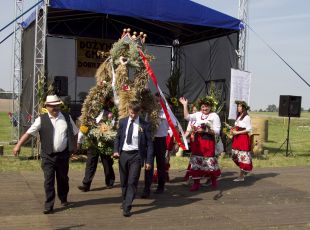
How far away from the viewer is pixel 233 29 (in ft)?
49.6

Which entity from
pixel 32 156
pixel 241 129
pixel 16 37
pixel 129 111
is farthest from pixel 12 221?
pixel 16 37

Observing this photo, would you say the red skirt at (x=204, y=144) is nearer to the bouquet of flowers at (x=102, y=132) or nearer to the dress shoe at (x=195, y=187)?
the dress shoe at (x=195, y=187)

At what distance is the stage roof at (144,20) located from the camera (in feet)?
45.1

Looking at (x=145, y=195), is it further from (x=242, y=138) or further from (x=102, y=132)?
(x=242, y=138)

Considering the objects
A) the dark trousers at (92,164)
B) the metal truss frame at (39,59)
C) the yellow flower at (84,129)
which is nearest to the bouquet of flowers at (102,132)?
the yellow flower at (84,129)

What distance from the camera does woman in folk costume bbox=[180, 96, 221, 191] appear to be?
912 centimetres

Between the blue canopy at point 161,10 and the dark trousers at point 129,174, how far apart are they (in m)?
7.02

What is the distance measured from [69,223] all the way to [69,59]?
13.7 m

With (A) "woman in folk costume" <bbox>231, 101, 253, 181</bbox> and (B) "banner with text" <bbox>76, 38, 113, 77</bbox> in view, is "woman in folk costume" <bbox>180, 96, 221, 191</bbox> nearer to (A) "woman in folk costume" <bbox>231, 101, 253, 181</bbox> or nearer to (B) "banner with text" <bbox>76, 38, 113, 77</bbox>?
(A) "woman in folk costume" <bbox>231, 101, 253, 181</bbox>

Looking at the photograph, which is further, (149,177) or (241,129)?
(241,129)

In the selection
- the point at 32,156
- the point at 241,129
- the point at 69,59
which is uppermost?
the point at 69,59

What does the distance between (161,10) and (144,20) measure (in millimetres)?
2167

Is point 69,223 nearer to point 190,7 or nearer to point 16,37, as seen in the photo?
point 190,7

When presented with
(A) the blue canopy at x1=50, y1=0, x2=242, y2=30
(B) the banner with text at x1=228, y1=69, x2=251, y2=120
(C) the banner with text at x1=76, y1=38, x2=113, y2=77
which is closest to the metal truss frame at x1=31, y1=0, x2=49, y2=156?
(A) the blue canopy at x1=50, y1=0, x2=242, y2=30
